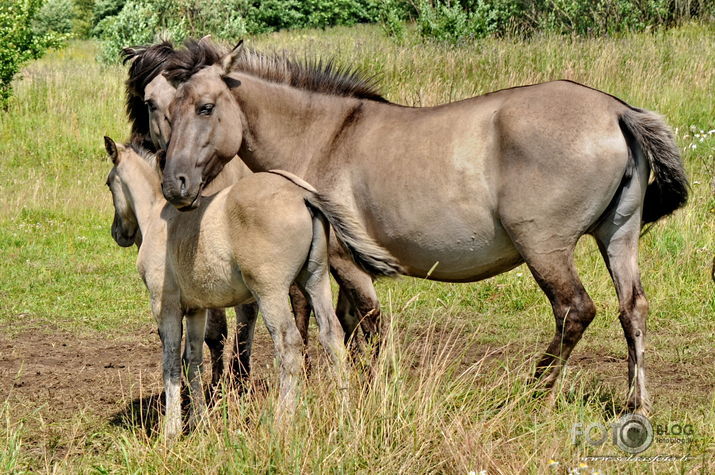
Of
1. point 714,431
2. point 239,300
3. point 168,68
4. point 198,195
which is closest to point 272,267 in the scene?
point 239,300

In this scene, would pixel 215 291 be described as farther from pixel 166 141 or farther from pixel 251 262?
pixel 166 141

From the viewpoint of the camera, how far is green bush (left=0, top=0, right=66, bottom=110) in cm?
1470

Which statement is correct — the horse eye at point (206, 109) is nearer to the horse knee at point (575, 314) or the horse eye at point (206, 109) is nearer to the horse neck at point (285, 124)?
Result: the horse neck at point (285, 124)

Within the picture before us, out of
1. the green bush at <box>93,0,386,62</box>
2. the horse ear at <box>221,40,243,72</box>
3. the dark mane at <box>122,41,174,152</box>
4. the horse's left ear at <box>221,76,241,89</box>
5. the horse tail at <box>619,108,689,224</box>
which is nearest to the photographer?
the horse tail at <box>619,108,689,224</box>

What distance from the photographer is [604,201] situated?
15.9ft

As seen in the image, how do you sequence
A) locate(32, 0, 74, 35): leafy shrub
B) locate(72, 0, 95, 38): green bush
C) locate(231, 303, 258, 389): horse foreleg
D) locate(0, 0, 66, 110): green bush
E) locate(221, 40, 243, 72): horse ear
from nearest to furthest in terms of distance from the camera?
locate(221, 40, 243, 72): horse ear < locate(231, 303, 258, 389): horse foreleg < locate(0, 0, 66, 110): green bush < locate(32, 0, 74, 35): leafy shrub < locate(72, 0, 95, 38): green bush

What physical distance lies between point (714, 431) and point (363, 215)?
220cm

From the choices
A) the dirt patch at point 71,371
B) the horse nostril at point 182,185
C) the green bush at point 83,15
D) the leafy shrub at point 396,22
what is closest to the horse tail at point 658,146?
the horse nostril at point 182,185

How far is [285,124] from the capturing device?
18.3 feet

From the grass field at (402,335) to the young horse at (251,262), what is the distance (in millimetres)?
245

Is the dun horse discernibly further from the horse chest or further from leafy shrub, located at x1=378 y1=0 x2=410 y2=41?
leafy shrub, located at x1=378 y1=0 x2=410 y2=41

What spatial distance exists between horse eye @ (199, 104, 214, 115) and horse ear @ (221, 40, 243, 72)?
0.31m

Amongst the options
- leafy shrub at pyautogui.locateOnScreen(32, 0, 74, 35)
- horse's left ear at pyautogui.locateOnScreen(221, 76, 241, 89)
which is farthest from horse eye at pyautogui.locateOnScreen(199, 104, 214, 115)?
leafy shrub at pyautogui.locateOnScreen(32, 0, 74, 35)

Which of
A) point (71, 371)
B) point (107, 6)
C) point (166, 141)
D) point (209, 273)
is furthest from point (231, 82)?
point (107, 6)
